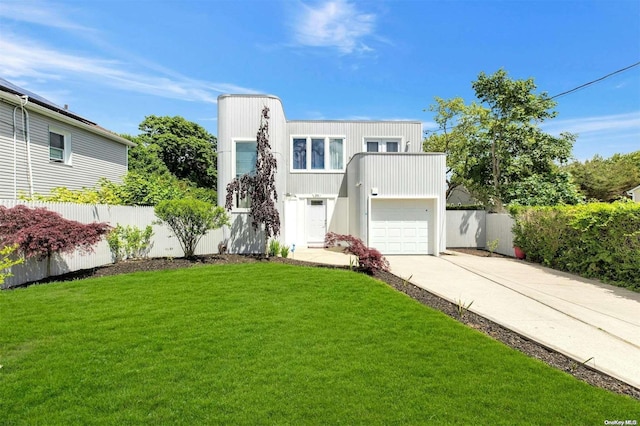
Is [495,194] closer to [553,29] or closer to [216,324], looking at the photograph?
[553,29]

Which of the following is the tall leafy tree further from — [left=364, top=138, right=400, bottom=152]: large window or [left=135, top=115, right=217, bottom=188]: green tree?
[left=135, top=115, right=217, bottom=188]: green tree

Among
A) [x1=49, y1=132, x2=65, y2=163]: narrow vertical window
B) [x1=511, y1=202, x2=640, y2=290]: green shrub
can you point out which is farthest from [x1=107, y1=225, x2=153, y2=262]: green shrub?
[x1=511, y1=202, x2=640, y2=290]: green shrub

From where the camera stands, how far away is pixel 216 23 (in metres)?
9.66

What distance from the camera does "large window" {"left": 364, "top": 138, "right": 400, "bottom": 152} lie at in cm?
1614

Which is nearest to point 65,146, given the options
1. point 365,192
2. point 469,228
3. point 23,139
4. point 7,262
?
point 23,139

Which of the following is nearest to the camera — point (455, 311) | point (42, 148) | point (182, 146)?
point (455, 311)

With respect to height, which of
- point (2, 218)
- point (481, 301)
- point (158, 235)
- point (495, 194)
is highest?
point (495, 194)

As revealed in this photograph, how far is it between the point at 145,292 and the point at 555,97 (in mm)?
19695

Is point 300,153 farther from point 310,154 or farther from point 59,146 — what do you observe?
point 59,146

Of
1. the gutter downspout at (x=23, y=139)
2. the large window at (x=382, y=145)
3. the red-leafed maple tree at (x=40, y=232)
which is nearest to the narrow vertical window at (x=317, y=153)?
the large window at (x=382, y=145)

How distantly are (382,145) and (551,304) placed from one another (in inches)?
456

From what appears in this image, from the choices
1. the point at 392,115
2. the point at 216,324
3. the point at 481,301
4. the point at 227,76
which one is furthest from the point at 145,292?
the point at 392,115

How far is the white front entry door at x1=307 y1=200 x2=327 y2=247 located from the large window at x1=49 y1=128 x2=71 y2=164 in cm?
1087

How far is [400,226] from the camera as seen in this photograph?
12555 mm
